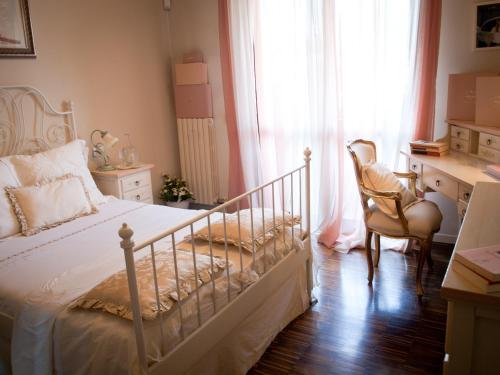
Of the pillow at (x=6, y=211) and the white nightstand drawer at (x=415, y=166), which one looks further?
the white nightstand drawer at (x=415, y=166)

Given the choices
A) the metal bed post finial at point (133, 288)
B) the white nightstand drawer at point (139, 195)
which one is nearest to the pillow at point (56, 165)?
the white nightstand drawer at point (139, 195)

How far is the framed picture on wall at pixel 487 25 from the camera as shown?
3027mm

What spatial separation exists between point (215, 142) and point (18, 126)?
1.78 meters

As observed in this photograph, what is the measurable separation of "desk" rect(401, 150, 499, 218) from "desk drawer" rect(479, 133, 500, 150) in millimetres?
126

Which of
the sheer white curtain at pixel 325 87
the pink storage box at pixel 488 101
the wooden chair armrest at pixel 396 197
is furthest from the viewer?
the sheer white curtain at pixel 325 87

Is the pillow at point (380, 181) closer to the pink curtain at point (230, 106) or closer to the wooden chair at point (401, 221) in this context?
the wooden chair at point (401, 221)

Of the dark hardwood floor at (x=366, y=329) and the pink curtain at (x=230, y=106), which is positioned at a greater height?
the pink curtain at (x=230, y=106)

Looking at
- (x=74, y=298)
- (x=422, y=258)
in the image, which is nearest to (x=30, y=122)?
(x=74, y=298)

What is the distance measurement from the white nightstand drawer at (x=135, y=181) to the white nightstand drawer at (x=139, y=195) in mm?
27

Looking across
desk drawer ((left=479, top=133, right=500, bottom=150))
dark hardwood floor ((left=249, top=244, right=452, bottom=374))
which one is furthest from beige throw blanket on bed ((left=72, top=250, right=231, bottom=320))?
desk drawer ((left=479, top=133, right=500, bottom=150))

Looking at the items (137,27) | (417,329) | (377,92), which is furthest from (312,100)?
(417,329)

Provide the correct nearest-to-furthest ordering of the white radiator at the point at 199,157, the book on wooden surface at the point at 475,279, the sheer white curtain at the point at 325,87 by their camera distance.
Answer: the book on wooden surface at the point at 475,279 < the sheer white curtain at the point at 325,87 < the white radiator at the point at 199,157

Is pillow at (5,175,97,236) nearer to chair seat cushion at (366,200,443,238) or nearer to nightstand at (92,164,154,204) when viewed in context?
nightstand at (92,164,154,204)

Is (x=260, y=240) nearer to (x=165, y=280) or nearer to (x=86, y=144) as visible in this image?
(x=165, y=280)
